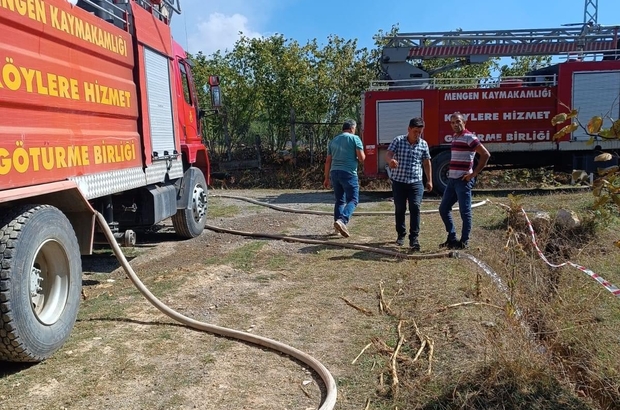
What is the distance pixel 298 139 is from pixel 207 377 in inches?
666

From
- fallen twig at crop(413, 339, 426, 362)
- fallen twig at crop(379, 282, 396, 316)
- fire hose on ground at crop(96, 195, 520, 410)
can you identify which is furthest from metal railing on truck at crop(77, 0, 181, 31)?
fallen twig at crop(413, 339, 426, 362)

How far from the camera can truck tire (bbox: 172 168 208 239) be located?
7.76 metres

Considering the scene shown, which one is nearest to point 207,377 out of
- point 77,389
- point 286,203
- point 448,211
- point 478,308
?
point 77,389

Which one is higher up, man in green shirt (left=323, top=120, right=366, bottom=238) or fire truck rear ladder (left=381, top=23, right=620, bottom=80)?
fire truck rear ladder (left=381, top=23, right=620, bottom=80)

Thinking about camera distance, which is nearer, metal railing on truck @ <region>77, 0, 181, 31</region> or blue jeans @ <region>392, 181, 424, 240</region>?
metal railing on truck @ <region>77, 0, 181, 31</region>

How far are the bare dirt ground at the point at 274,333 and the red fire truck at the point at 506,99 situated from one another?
A: 616cm

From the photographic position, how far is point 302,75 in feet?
64.5

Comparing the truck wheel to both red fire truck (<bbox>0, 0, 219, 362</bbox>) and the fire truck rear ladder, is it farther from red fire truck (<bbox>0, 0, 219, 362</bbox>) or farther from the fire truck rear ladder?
red fire truck (<bbox>0, 0, 219, 362</bbox>)

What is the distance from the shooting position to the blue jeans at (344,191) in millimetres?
7718

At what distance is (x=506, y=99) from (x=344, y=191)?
646 centimetres

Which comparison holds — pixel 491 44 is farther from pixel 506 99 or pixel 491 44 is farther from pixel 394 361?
pixel 394 361

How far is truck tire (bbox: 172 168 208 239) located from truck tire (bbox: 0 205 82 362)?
353 cm

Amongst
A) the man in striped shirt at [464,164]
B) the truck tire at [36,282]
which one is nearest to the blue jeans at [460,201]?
the man in striped shirt at [464,164]

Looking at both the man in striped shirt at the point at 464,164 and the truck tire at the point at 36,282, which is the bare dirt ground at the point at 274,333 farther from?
the man in striped shirt at the point at 464,164
